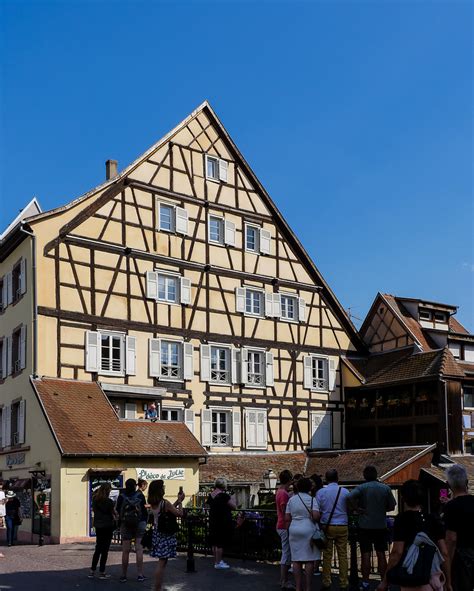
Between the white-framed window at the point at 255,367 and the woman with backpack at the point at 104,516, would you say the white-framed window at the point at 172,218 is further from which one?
the woman with backpack at the point at 104,516

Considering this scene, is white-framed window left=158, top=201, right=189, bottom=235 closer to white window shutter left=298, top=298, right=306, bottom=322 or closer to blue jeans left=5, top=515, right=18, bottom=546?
white window shutter left=298, top=298, right=306, bottom=322

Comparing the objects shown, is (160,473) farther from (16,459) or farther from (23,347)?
(23,347)

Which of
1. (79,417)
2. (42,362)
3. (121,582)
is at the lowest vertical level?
(121,582)

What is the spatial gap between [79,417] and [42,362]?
8.49 feet

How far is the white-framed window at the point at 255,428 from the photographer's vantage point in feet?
102

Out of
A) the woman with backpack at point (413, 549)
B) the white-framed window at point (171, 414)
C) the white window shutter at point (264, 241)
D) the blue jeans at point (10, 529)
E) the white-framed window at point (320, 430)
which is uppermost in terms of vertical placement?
the white window shutter at point (264, 241)

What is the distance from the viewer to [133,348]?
1105 inches

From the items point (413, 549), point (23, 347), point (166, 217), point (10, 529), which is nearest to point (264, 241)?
point (166, 217)

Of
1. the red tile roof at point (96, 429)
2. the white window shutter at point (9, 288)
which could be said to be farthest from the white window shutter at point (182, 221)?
the red tile roof at point (96, 429)

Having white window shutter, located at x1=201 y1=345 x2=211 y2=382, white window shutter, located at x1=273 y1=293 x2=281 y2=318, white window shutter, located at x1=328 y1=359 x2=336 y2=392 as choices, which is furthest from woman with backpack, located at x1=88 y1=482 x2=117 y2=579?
white window shutter, located at x1=328 y1=359 x2=336 y2=392

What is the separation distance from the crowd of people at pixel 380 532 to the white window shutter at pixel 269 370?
17969 millimetres

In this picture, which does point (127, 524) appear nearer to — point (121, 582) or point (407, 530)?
point (121, 582)

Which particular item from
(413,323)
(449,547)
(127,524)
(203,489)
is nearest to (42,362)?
(203,489)

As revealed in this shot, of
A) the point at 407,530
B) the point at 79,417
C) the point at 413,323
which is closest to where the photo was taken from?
the point at 407,530
